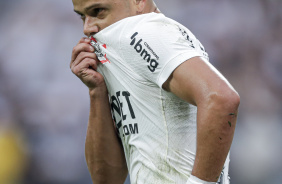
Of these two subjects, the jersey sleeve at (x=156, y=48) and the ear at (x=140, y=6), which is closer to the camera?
the jersey sleeve at (x=156, y=48)

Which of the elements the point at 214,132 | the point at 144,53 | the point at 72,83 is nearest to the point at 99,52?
the point at 144,53

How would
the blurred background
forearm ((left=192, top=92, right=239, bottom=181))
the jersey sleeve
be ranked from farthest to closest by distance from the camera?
the blurred background, the jersey sleeve, forearm ((left=192, top=92, right=239, bottom=181))

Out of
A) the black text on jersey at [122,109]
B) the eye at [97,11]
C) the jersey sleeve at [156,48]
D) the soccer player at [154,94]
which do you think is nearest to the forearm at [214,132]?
the soccer player at [154,94]

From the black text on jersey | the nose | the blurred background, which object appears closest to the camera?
the black text on jersey

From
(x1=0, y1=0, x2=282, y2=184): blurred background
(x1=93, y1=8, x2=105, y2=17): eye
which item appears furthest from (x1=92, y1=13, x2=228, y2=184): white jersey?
(x1=0, y1=0, x2=282, y2=184): blurred background

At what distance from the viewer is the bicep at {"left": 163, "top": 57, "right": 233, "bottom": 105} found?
54.7 inches

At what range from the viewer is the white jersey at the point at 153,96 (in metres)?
1.52

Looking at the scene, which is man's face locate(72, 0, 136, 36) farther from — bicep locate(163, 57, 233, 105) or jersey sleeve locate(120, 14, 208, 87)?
bicep locate(163, 57, 233, 105)

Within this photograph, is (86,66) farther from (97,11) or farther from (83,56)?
(97,11)

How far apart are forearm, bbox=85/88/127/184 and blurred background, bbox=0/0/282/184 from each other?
2.18m

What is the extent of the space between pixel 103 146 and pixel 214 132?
835mm

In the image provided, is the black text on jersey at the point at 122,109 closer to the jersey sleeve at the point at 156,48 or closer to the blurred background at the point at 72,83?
the jersey sleeve at the point at 156,48

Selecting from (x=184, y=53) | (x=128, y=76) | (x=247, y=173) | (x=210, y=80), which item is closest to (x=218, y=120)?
(x=210, y=80)

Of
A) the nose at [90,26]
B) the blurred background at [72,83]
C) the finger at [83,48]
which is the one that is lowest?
the blurred background at [72,83]
